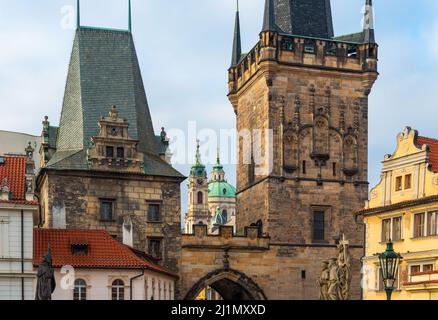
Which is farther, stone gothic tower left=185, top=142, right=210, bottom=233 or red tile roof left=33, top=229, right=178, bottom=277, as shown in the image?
stone gothic tower left=185, top=142, right=210, bottom=233

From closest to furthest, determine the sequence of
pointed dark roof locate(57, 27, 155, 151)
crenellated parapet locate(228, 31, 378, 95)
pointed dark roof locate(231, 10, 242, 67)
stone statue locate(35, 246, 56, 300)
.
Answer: stone statue locate(35, 246, 56, 300) < pointed dark roof locate(57, 27, 155, 151) < crenellated parapet locate(228, 31, 378, 95) < pointed dark roof locate(231, 10, 242, 67)

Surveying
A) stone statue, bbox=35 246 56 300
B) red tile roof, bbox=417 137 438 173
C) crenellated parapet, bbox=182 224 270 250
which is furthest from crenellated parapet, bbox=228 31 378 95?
stone statue, bbox=35 246 56 300

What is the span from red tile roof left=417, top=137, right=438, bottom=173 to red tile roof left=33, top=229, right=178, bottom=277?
11617mm

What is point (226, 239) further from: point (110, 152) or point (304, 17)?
point (304, 17)

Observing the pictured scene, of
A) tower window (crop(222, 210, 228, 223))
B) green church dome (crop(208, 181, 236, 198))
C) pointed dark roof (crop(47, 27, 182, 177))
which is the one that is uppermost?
pointed dark roof (crop(47, 27, 182, 177))

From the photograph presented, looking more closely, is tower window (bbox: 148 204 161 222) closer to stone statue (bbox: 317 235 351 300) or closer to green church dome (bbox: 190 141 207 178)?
stone statue (bbox: 317 235 351 300)

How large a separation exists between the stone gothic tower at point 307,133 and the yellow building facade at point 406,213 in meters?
8.27

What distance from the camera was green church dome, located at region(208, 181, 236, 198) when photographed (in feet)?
514

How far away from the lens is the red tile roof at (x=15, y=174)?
1268 inches

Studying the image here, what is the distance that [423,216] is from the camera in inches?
1198

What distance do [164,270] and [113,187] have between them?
475 cm
